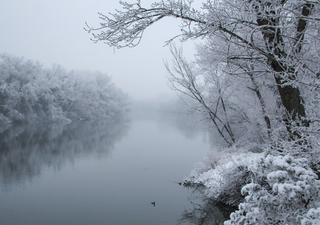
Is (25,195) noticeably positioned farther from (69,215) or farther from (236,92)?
(236,92)

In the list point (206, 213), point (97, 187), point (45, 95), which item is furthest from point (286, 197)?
point (45, 95)

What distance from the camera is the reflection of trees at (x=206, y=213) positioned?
771cm

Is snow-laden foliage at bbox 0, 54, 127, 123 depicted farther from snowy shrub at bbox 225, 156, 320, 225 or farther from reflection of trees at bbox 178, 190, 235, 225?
snowy shrub at bbox 225, 156, 320, 225

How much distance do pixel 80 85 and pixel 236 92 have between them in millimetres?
42176

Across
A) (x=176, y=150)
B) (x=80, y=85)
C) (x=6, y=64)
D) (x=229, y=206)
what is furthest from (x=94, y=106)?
(x=229, y=206)

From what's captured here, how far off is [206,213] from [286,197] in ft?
15.8

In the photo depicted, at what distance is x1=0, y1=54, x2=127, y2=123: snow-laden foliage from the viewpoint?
3400cm

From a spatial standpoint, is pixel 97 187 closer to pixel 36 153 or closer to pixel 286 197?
pixel 36 153

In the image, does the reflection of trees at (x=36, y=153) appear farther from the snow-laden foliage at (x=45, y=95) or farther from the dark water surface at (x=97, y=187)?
the snow-laden foliage at (x=45, y=95)

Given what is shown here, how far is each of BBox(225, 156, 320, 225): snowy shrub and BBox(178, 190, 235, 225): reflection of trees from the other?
12.7 feet

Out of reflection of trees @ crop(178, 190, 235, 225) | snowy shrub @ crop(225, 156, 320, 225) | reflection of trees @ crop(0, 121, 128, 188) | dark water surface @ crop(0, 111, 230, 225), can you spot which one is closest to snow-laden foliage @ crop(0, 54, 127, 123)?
reflection of trees @ crop(0, 121, 128, 188)

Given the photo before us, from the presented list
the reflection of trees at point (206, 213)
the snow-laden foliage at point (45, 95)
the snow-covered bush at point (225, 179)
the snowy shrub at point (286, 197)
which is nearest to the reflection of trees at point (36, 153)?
the reflection of trees at point (206, 213)

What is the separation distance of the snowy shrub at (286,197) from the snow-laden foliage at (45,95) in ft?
115

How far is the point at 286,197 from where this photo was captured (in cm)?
375
